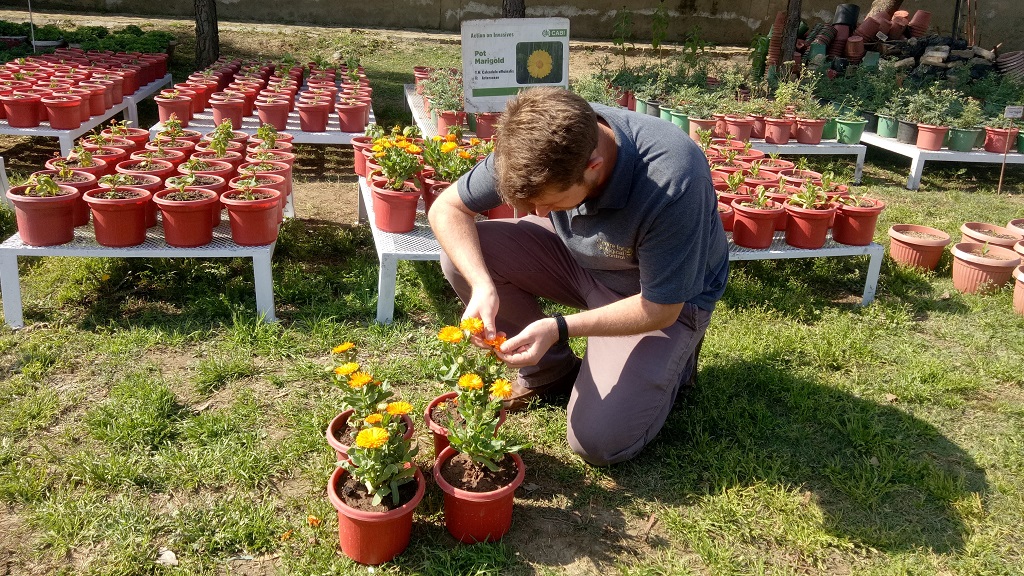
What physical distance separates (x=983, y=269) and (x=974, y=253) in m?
0.29

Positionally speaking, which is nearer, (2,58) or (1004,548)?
(1004,548)

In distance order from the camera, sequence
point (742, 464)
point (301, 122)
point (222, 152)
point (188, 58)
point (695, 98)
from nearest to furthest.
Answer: point (742, 464), point (222, 152), point (301, 122), point (695, 98), point (188, 58)

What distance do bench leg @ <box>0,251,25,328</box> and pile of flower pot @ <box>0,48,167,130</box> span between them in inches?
88.0

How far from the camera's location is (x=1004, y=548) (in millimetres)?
2307

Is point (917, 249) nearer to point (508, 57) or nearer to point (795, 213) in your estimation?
point (795, 213)

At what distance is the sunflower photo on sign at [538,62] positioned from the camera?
5324 millimetres

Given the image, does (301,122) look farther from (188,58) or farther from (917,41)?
(917,41)

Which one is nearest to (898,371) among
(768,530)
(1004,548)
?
(1004,548)

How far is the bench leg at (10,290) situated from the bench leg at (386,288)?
159 centimetres

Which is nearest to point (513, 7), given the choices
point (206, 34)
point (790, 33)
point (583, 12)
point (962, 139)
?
point (790, 33)

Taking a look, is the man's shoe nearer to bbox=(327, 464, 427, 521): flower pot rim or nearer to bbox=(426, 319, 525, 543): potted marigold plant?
bbox=(426, 319, 525, 543): potted marigold plant

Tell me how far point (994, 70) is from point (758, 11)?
6547mm

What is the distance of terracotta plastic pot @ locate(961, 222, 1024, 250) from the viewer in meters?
4.34

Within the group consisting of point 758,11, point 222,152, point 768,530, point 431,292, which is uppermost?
point 758,11
